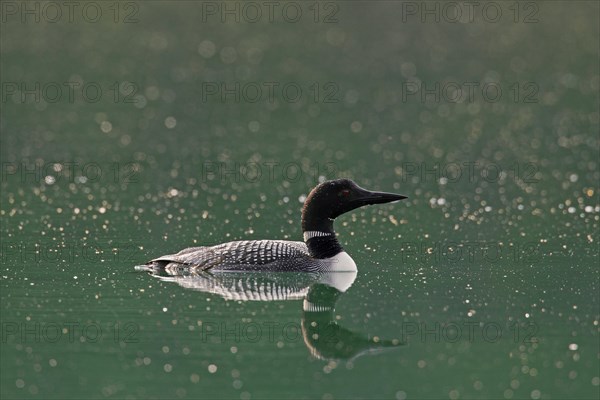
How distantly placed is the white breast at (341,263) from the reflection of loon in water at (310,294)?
46mm

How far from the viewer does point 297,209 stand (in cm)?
1543

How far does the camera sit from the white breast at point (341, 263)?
11.8 m

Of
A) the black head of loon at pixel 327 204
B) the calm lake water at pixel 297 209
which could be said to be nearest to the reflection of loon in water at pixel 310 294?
the calm lake water at pixel 297 209

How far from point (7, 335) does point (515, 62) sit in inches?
903

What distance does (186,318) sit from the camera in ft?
33.0

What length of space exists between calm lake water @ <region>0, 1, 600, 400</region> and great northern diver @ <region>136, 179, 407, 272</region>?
0.19 metres

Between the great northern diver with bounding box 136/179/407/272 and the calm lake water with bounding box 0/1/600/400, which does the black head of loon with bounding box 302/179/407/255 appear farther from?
the calm lake water with bounding box 0/1/600/400

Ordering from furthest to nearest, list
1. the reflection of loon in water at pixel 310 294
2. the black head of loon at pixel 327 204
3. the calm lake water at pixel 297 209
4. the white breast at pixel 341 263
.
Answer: the black head of loon at pixel 327 204
the white breast at pixel 341 263
the reflection of loon in water at pixel 310 294
the calm lake water at pixel 297 209

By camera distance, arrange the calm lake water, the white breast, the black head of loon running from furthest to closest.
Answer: the black head of loon < the white breast < the calm lake water

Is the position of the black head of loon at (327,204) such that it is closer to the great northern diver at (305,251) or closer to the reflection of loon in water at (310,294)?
the great northern diver at (305,251)

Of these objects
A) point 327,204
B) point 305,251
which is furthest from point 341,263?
point 327,204

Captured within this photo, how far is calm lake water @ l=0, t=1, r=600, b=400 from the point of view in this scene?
8906 millimetres

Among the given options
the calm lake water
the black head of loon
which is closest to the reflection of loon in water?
the calm lake water

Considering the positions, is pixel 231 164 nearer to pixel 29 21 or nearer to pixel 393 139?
pixel 393 139
